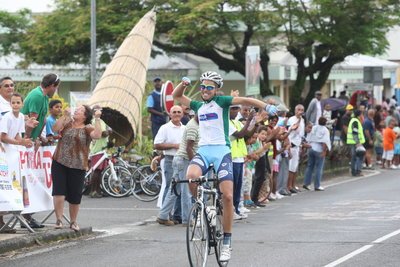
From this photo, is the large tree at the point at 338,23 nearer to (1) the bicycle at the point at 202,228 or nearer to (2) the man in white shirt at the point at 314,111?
(2) the man in white shirt at the point at 314,111

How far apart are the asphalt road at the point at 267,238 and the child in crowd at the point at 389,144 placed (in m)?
11.7

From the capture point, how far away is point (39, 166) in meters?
13.7

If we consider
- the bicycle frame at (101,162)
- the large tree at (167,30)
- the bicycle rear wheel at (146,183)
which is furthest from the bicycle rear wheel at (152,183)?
the large tree at (167,30)

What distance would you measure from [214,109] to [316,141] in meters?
12.2

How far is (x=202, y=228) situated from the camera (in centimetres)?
1009

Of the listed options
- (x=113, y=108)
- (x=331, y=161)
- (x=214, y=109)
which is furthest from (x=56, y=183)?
(x=331, y=161)

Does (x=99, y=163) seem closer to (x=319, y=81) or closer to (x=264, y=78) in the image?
(x=264, y=78)

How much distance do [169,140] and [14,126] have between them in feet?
10.8

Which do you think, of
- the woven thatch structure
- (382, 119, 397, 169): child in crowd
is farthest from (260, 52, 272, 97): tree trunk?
the woven thatch structure

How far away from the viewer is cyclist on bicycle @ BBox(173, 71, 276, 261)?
10.6m

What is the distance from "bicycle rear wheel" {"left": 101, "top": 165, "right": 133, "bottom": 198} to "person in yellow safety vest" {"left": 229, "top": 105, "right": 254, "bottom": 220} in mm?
4350

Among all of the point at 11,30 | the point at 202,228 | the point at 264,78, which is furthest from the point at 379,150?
the point at 202,228

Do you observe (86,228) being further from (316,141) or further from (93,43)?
(93,43)

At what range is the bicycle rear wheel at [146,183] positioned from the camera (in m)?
19.8
